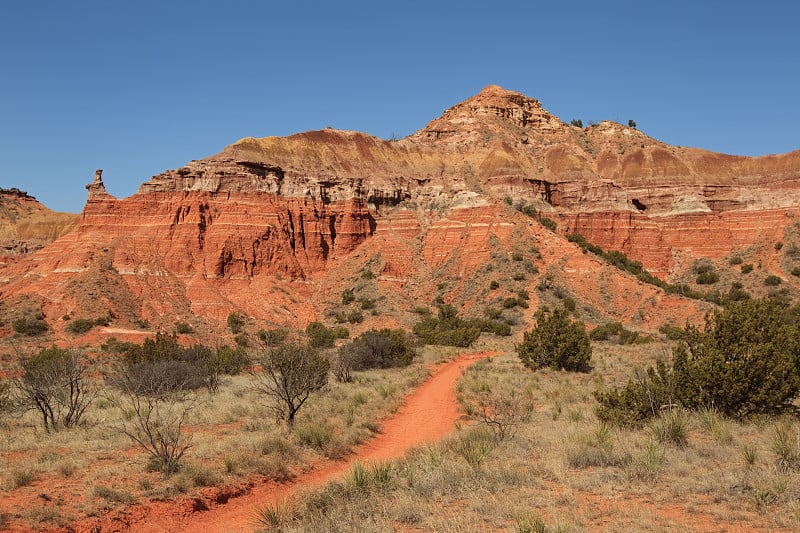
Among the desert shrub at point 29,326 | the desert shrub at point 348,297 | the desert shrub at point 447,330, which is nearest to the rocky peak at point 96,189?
the desert shrub at point 29,326

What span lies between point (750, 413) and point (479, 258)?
44.4 m

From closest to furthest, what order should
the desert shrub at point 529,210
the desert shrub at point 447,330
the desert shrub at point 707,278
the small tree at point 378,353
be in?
Answer: the small tree at point 378,353, the desert shrub at point 447,330, the desert shrub at point 707,278, the desert shrub at point 529,210

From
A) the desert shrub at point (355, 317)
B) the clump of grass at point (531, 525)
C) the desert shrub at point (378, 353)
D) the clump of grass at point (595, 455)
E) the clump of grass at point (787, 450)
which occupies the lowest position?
the desert shrub at point (355, 317)

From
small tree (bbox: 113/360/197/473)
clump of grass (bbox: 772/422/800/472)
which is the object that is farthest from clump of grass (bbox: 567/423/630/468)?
small tree (bbox: 113/360/197/473)

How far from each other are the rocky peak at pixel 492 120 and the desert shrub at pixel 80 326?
174ft

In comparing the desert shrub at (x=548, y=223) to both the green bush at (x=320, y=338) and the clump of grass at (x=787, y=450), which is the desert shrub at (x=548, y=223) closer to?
the green bush at (x=320, y=338)

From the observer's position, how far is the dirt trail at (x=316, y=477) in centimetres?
880

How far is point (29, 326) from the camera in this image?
41.9 metres

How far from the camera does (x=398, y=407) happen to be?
728 inches

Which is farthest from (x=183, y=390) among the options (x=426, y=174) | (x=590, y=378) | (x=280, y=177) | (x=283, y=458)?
(x=426, y=174)

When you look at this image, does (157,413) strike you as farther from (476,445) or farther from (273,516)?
(476,445)

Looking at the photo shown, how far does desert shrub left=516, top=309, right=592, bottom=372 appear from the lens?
25.9 meters

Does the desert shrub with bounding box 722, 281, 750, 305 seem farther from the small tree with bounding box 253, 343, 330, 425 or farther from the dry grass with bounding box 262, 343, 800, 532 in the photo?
the small tree with bounding box 253, 343, 330, 425

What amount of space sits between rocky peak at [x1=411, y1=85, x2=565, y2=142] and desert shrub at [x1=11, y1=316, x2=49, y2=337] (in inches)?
2177
